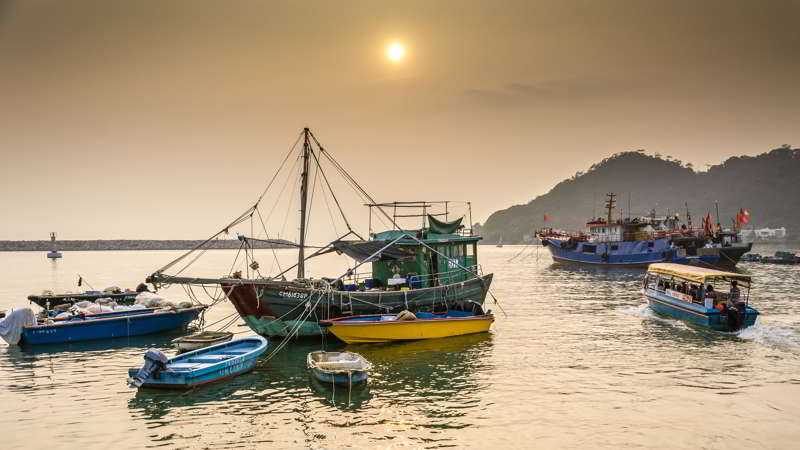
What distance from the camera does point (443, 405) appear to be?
14.4 m

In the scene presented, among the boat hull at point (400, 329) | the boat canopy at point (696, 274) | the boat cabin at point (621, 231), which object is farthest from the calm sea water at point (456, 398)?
the boat cabin at point (621, 231)

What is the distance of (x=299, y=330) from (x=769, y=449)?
1693 centimetres

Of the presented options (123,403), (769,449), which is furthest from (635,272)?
(123,403)

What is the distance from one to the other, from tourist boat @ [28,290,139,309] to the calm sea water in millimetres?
6543

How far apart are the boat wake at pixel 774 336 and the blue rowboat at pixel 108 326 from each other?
88.1ft

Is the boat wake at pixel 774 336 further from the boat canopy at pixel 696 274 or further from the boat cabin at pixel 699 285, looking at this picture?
the boat canopy at pixel 696 274

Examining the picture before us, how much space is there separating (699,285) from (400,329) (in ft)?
56.0

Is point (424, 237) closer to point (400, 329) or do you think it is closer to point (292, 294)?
point (400, 329)

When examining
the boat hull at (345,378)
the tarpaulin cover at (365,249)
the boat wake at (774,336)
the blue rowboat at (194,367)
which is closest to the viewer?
the blue rowboat at (194,367)

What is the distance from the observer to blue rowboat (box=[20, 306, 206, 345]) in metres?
22.9

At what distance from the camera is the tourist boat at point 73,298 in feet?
97.6

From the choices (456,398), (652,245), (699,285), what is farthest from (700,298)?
(652,245)

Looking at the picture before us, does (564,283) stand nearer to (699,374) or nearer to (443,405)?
(699,374)

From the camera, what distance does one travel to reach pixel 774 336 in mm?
22969
